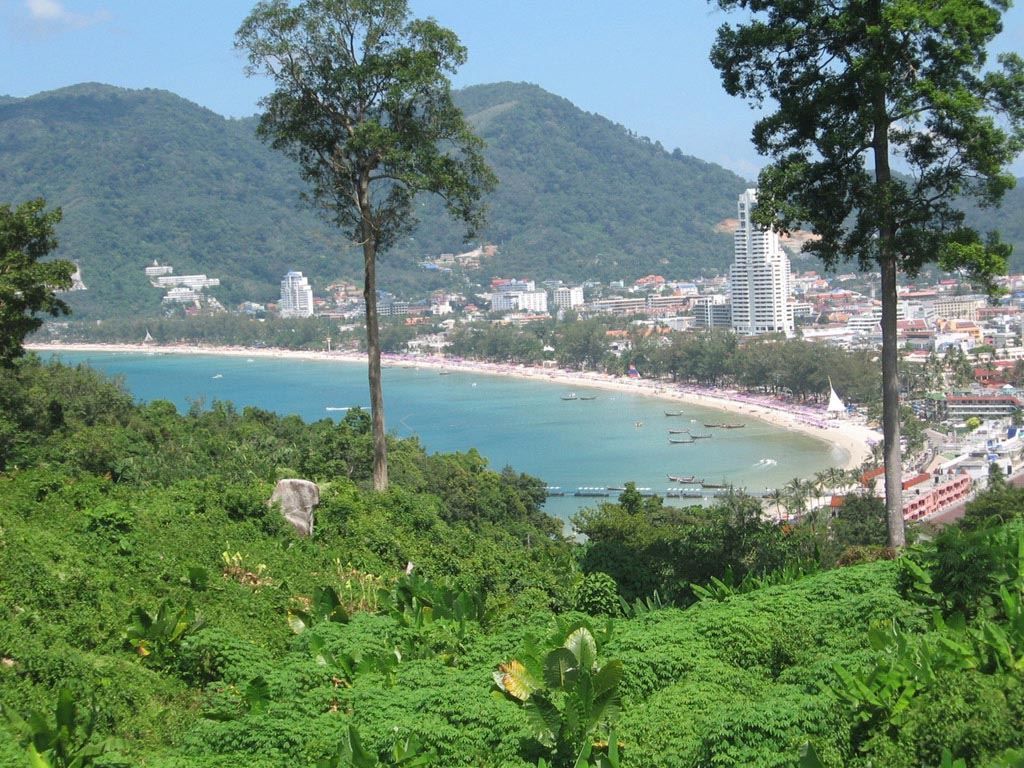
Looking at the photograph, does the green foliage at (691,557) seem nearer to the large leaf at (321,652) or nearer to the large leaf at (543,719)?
the large leaf at (321,652)

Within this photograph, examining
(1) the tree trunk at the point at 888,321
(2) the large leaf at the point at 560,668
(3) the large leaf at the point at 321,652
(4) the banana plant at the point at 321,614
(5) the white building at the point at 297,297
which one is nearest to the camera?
(2) the large leaf at the point at 560,668

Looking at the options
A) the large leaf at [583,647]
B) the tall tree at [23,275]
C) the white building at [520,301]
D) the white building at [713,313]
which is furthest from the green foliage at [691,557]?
the white building at [520,301]

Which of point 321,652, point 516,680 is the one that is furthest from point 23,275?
point 516,680

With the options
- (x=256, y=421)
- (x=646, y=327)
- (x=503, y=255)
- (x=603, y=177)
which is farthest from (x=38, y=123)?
(x=256, y=421)

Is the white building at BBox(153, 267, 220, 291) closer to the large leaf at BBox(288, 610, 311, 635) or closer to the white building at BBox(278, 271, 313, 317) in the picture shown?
the white building at BBox(278, 271, 313, 317)

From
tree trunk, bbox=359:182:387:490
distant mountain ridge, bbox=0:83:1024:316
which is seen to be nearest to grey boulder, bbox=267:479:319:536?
tree trunk, bbox=359:182:387:490

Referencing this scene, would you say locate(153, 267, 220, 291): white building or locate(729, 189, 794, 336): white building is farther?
locate(153, 267, 220, 291): white building

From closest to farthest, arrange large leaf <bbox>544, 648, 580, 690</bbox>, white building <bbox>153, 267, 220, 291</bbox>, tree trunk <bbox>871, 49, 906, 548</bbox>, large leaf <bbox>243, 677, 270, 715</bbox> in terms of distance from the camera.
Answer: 1. large leaf <bbox>544, 648, 580, 690</bbox>
2. large leaf <bbox>243, 677, 270, 715</bbox>
3. tree trunk <bbox>871, 49, 906, 548</bbox>
4. white building <bbox>153, 267, 220, 291</bbox>
